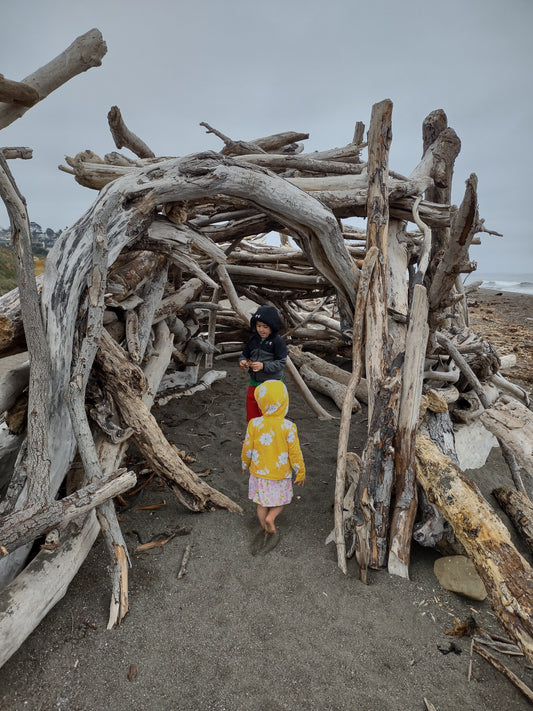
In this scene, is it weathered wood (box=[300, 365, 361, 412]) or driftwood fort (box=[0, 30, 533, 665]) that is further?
weathered wood (box=[300, 365, 361, 412])

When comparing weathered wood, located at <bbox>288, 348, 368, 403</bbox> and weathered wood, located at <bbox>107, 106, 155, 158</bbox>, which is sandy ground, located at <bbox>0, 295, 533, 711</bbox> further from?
weathered wood, located at <bbox>107, 106, 155, 158</bbox>

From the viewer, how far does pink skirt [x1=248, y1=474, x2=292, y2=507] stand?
2936mm

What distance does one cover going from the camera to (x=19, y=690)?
73.1 inches

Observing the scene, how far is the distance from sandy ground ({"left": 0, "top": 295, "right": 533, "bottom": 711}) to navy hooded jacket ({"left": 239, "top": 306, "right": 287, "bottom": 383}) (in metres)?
1.23

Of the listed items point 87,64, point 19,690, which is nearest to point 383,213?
point 87,64

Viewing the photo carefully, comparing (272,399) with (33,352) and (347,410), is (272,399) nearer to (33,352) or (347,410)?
(347,410)

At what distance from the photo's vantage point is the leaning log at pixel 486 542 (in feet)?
6.38

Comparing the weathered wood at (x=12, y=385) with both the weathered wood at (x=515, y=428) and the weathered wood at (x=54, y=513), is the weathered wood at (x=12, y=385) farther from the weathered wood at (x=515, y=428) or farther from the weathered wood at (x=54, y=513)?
the weathered wood at (x=515, y=428)

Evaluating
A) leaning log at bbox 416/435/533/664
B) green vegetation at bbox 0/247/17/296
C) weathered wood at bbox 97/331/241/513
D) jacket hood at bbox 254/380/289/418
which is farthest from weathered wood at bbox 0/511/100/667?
green vegetation at bbox 0/247/17/296

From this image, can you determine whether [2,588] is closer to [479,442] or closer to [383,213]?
[383,213]

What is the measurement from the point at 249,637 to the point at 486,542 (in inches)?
53.8

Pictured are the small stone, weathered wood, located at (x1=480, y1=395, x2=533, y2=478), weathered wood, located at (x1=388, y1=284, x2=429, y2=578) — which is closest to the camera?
weathered wood, located at (x1=480, y1=395, x2=533, y2=478)

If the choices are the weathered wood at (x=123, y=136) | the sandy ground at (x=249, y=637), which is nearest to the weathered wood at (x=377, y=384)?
the sandy ground at (x=249, y=637)

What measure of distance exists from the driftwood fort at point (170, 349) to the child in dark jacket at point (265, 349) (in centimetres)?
48
